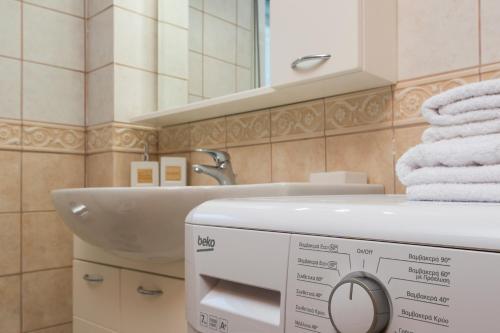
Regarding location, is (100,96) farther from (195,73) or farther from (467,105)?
(467,105)

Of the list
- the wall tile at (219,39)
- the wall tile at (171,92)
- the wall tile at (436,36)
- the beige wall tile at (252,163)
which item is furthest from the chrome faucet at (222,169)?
the wall tile at (436,36)

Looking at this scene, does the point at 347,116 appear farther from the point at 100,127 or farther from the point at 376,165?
the point at 100,127

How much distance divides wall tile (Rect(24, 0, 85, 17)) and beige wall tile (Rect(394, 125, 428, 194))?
138 centimetres

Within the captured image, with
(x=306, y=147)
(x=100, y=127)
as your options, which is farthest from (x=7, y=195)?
(x=306, y=147)

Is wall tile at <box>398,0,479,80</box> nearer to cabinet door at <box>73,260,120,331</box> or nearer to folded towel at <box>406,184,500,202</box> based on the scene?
folded towel at <box>406,184,500,202</box>

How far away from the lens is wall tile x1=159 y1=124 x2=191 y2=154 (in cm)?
166

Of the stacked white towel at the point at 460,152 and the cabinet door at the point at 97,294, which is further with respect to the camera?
the cabinet door at the point at 97,294

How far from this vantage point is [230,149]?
1.49 meters

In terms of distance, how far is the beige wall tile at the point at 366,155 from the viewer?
1095 millimetres

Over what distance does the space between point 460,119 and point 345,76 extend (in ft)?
1.56

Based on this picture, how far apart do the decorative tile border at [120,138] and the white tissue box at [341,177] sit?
0.84 metres

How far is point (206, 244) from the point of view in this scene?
51 cm

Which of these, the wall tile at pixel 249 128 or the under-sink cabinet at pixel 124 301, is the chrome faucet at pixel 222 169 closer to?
the wall tile at pixel 249 128

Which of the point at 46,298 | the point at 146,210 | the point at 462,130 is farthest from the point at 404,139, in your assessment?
the point at 46,298
